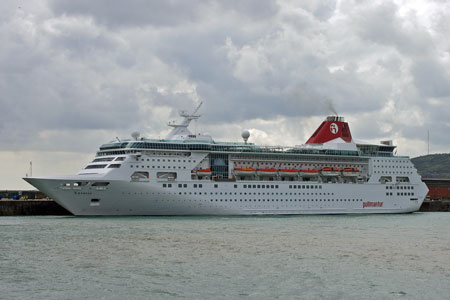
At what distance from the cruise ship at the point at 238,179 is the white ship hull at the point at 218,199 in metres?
0.07

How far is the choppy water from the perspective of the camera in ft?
68.0

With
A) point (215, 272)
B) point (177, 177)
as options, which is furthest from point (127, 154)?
point (215, 272)

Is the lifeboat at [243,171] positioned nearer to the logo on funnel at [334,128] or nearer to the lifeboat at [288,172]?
the lifeboat at [288,172]

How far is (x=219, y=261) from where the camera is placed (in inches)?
1022

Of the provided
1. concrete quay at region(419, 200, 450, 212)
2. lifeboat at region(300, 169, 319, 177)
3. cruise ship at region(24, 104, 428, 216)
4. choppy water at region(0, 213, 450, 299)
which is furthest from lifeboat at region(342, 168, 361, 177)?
concrete quay at region(419, 200, 450, 212)

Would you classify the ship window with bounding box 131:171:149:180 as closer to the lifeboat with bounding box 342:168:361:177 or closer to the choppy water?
the choppy water

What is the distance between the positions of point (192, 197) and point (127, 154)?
5702mm

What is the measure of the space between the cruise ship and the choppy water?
4.67m

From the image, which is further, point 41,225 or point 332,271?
point 41,225

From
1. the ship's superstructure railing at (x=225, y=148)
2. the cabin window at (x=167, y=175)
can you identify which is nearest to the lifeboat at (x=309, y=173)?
the ship's superstructure railing at (x=225, y=148)

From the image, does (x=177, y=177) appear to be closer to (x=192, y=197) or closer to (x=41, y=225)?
(x=192, y=197)

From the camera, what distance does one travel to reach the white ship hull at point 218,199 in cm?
4444

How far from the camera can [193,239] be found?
106 ft

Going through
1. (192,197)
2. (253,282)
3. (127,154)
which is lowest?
(253,282)
